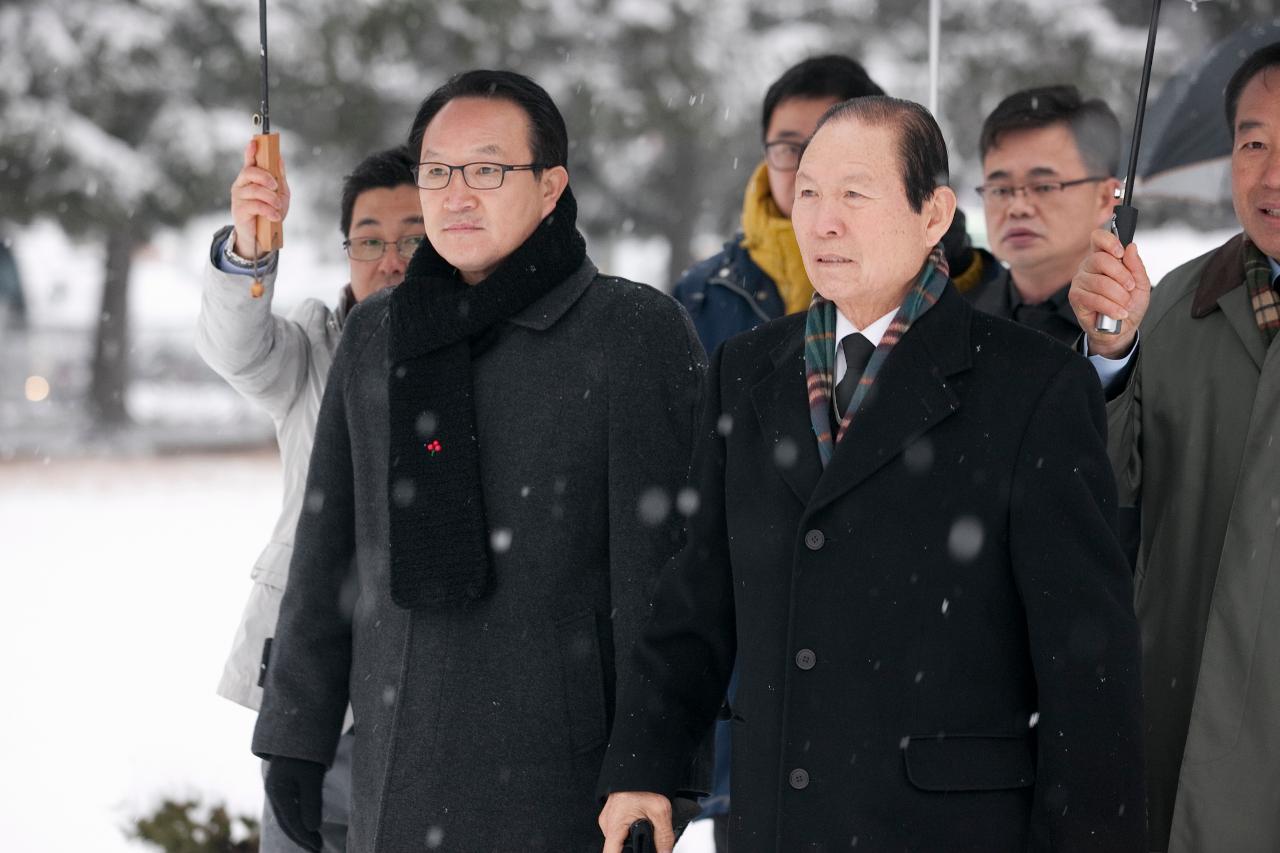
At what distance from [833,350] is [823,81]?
5.66ft

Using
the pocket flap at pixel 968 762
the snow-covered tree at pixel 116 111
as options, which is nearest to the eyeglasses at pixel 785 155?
the pocket flap at pixel 968 762

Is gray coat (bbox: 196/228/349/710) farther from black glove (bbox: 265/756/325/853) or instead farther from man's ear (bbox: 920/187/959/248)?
man's ear (bbox: 920/187/959/248)

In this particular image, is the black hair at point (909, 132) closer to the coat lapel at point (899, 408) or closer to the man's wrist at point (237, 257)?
the coat lapel at point (899, 408)

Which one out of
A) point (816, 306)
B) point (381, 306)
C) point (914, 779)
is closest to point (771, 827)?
point (914, 779)

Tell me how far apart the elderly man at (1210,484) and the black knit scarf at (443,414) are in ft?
3.11

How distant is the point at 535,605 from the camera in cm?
262

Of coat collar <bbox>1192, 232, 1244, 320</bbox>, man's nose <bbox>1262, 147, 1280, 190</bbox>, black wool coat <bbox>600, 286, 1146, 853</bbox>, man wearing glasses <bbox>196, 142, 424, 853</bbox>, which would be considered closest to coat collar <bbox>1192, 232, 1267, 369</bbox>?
coat collar <bbox>1192, 232, 1244, 320</bbox>

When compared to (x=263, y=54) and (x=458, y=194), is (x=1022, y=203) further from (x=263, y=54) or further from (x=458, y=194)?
(x=263, y=54)

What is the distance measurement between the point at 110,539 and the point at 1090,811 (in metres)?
10.8

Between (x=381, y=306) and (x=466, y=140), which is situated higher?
(x=466, y=140)

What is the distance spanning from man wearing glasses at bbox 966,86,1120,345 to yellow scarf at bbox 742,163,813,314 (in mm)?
429

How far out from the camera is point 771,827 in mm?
2195

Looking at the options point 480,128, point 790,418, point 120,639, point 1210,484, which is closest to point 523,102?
point 480,128

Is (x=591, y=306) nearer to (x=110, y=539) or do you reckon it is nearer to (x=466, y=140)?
(x=466, y=140)
